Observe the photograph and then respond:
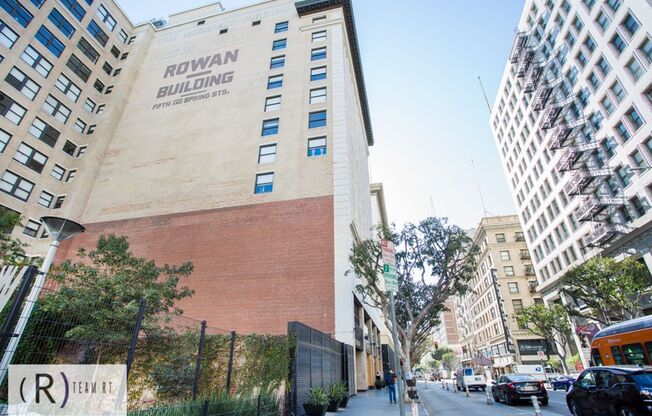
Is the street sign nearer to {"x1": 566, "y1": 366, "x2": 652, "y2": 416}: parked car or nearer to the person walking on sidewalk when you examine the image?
{"x1": 566, "y1": 366, "x2": 652, "y2": 416}: parked car

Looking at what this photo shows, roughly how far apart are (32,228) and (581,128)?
56843 mm

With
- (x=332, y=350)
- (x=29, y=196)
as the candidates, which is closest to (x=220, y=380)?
(x=332, y=350)

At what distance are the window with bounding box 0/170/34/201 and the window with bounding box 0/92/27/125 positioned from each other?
4.97 meters

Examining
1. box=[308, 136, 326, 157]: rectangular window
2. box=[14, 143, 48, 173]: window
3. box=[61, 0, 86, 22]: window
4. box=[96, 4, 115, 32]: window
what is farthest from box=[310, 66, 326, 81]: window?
box=[96, 4, 115, 32]: window

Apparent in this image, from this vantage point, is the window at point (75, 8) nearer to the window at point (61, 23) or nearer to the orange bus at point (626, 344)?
the window at point (61, 23)

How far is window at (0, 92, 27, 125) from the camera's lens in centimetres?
2948

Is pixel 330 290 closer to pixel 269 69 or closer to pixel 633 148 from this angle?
pixel 269 69

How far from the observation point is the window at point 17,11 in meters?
30.8

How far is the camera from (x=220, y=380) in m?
10.1

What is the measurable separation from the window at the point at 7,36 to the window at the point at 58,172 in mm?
11331

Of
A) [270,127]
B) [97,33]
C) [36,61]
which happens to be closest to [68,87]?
[36,61]

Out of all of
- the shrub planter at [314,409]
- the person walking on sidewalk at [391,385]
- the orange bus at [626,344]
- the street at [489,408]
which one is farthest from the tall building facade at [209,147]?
the orange bus at [626,344]

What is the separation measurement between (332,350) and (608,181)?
111ft

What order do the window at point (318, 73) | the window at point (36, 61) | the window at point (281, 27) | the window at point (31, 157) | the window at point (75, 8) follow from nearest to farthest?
1. the window at point (31, 157)
2. the window at point (36, 61)
3. the window at point (318, 73)
4. the window at point (75, 8)
5. the window at point (281, 27)
